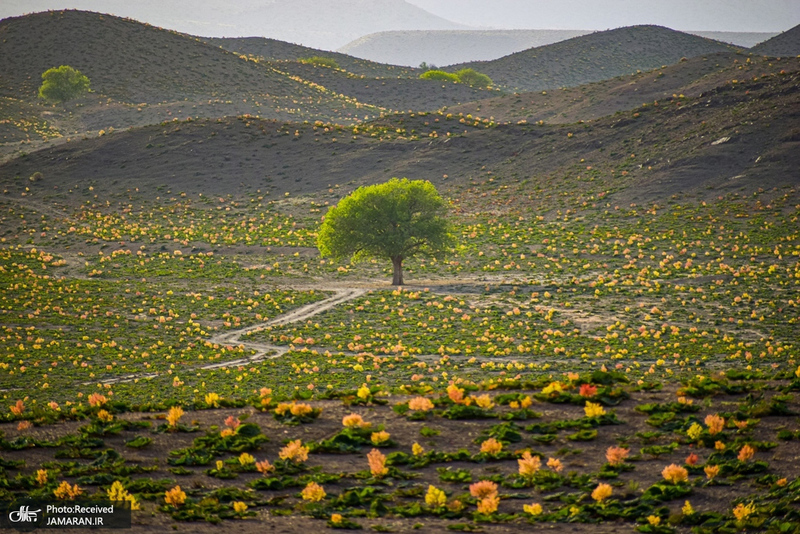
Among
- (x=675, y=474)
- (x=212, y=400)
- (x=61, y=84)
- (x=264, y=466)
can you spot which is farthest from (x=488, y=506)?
(x=61, y=84)

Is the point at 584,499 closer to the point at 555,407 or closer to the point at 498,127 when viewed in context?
the point at 555,407

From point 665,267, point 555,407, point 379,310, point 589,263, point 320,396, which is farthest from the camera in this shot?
point 589,263

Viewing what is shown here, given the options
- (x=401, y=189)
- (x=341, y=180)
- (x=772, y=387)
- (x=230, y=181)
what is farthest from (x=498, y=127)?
(x=772, y=387)

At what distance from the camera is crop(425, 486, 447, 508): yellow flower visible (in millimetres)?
13485

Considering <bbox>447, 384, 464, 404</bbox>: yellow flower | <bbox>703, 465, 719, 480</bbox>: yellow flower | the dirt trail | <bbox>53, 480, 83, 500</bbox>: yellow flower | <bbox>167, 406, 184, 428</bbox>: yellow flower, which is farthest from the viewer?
the dirt trail

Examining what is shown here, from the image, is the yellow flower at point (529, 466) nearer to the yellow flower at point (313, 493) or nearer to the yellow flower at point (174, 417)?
the yellow flower at point (313, 493)

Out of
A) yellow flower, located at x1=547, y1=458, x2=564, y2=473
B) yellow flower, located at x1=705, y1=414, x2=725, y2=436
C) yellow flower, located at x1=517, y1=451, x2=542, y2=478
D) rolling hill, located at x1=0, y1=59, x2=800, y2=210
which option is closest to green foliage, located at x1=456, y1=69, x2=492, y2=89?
rolling hill, located at x1=0, y1=59, x2=800, y2=210

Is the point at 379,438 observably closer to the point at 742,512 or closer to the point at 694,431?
the point at 694,431

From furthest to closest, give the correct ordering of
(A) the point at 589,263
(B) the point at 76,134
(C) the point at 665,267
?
(B) the point at 76,134 → (A) the point at 589,263 → (C) the point at 665,267

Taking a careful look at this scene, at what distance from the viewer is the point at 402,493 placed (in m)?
14.3

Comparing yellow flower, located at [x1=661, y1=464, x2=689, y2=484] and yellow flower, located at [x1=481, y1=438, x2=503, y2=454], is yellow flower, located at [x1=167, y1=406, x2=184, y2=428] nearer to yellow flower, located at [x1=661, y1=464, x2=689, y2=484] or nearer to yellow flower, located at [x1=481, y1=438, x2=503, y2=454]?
yellow flower, located at [x1=481, y1=438, x2=503, y2=454]

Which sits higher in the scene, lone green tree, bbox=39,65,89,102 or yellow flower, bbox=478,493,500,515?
lone green tree, bbox=39,65,89,102

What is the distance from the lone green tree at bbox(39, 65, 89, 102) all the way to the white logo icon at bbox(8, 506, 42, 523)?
13812 cm

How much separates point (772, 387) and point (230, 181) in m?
78.0
